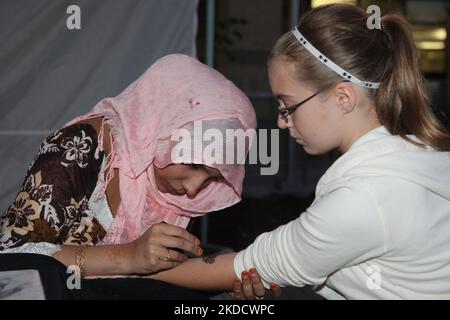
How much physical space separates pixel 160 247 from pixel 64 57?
1454 mm

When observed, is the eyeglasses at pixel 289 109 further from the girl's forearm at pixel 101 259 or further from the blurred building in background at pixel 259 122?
the blurred building in background at pixel 259 122

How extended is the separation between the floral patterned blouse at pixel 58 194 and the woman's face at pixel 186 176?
22cm

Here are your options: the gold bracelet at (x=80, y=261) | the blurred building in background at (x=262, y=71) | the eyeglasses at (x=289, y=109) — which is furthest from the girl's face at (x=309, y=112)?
the blurred building in background at (x=262, y=71)

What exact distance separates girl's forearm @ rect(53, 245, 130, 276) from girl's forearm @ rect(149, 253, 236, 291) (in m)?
0.11

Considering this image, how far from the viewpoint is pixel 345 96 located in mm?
1745

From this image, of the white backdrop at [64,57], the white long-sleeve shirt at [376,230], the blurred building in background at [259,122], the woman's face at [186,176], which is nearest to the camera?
the white long-sleeve shirt at [376,230]

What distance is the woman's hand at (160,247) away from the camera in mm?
1878

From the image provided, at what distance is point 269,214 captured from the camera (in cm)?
689

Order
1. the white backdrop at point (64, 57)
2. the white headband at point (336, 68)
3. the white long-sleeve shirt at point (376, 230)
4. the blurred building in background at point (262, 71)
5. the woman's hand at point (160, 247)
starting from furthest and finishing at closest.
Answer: the blurred building in background at point (262, 71)
the white backdrop at point (64, 57)
the woman's hand at point (160, 247)
the white headband at point (336, 68)
the white long-sleeve shirt at point (376, 230)

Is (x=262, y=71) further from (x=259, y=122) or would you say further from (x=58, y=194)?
(x=58, y=194)

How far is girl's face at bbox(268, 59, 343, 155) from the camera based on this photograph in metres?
1.77

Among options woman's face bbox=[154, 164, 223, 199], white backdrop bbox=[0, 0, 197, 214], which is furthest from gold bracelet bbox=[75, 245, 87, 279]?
white backdrop bbox=[0, 0, 197, 214]

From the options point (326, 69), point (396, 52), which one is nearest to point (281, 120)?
point (326, 69)

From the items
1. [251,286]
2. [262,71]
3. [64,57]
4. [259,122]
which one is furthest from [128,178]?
[262,71]
